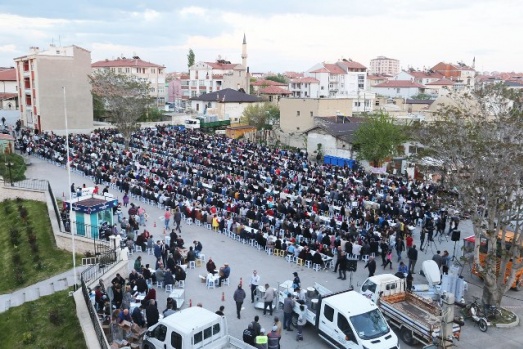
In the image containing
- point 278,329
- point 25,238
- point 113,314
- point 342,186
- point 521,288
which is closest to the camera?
point 278,329

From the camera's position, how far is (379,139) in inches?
1578

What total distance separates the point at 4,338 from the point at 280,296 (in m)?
9.11

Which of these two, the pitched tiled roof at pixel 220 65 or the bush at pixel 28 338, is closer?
the bush at pixel 28 338

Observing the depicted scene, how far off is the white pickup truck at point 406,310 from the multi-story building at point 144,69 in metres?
82.6

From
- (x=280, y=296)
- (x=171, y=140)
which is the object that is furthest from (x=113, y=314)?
(x=171, y=140)

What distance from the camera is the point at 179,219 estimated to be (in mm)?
24750

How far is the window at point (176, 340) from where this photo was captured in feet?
40.7

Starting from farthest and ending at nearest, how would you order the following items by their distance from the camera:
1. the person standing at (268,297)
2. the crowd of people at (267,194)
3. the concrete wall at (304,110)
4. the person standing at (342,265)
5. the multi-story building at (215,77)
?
the multi-story building at (215,77) → the concrete wall at (304,110) → the crowd of people at (267,194) → the person standing at (342,265) → the person standing at (268,297)

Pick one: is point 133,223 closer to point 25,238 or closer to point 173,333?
point 25,238

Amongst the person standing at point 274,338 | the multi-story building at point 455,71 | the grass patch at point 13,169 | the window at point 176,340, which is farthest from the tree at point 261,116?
the multi-story building at point 455,71

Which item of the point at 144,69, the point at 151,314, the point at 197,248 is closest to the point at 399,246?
the point at 197,248

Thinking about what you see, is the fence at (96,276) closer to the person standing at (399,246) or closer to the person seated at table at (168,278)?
the person seated at table at (168,278)

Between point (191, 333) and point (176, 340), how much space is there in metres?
0.49

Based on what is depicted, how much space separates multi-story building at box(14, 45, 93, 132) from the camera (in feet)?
177
